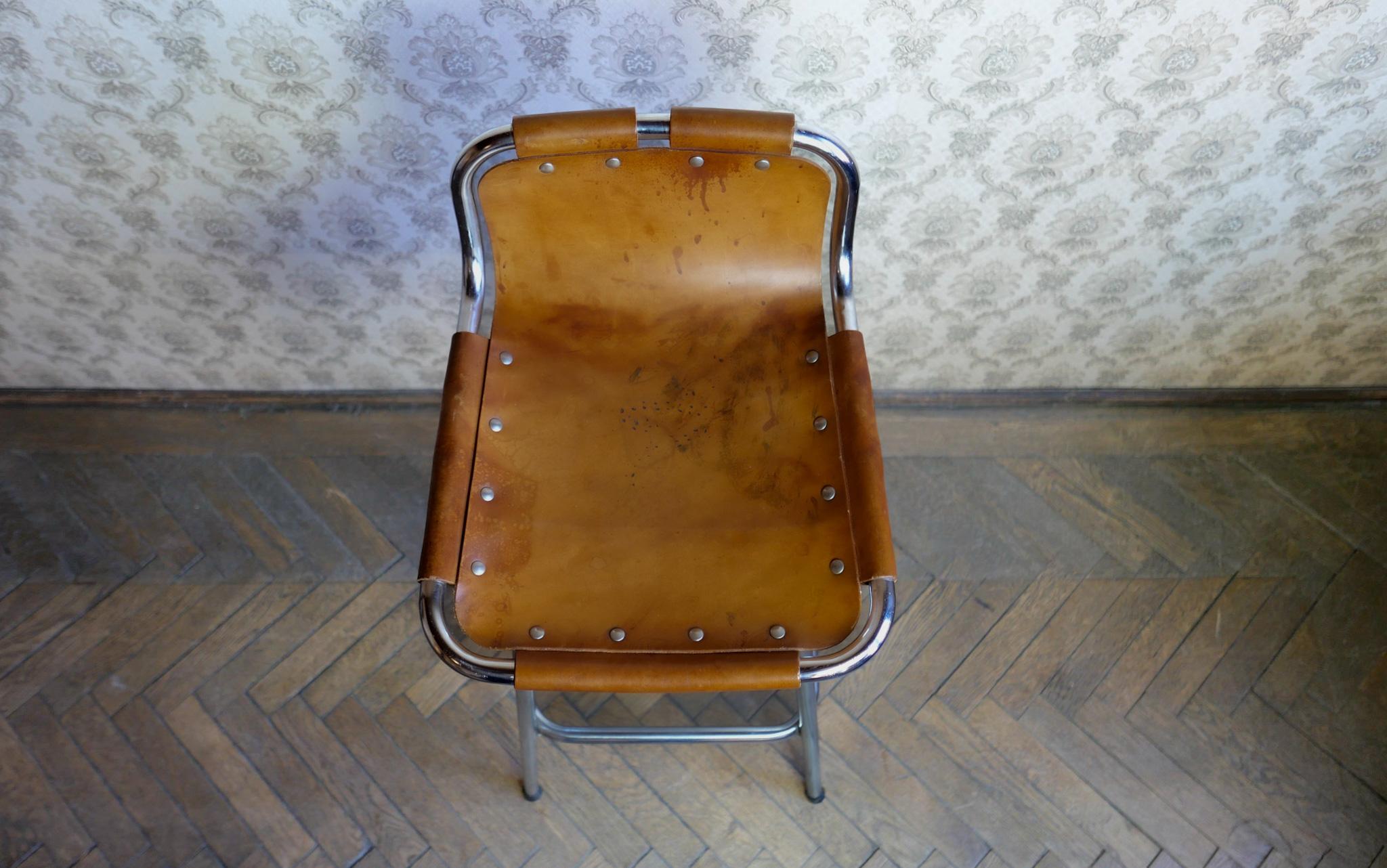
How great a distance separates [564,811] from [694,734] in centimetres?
25

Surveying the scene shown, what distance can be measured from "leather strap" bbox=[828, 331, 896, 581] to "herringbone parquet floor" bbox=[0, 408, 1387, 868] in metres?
0.58

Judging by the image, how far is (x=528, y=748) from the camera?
132cm

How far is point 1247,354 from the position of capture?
5.49 ft

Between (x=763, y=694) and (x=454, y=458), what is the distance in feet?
2.29

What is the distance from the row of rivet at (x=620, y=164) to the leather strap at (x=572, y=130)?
3cm

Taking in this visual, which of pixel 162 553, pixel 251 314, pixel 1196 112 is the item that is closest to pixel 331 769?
pixel 162 553

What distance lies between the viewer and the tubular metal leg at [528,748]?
126 centimetres

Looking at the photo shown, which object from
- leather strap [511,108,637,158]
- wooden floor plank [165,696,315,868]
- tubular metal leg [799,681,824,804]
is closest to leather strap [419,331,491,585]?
leather strap [511,108,637,158]

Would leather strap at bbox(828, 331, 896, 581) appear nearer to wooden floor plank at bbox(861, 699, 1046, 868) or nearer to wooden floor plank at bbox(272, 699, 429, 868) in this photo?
wooden floor plank at bbox(861, 699, 1046, 868)

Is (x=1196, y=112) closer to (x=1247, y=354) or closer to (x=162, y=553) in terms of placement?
(x=1247, y=354)

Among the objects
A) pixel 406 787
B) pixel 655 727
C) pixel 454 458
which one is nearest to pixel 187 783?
pixel 406 787

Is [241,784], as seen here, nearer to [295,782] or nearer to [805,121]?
[295,782]

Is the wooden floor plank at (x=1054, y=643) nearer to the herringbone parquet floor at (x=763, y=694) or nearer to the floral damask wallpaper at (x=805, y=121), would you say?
the herringbone parquet floor at (x=763, y=694)

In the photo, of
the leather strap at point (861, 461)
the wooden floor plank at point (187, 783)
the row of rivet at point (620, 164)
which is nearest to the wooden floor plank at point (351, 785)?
the wooden floor plank at point (187, 783)
